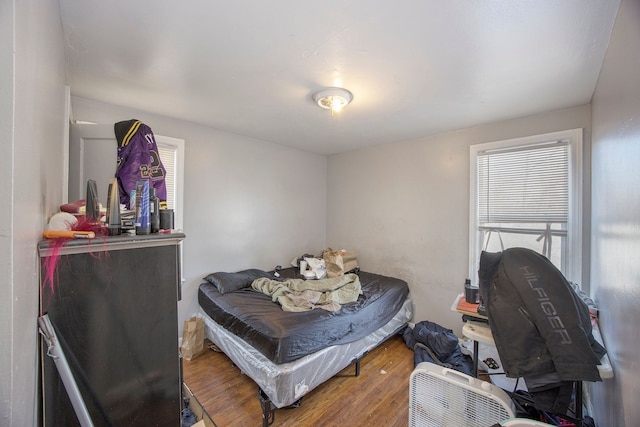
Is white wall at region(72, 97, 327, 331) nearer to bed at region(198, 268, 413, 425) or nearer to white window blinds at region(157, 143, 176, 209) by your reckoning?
white window blinds at region(157, 143, 176, 209)

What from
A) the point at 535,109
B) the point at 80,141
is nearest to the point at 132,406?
the point at 80,141

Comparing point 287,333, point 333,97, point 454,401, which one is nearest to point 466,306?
point 454,401

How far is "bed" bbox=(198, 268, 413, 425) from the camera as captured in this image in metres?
1.79

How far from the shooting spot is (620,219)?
118 cm

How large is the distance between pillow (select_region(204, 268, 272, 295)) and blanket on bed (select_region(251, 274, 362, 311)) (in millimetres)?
106

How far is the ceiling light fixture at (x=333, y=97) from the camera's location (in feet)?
6.45

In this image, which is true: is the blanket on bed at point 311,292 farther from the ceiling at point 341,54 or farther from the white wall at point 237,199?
the ceiling at point 341,54

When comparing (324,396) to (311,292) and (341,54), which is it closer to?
(311,292)

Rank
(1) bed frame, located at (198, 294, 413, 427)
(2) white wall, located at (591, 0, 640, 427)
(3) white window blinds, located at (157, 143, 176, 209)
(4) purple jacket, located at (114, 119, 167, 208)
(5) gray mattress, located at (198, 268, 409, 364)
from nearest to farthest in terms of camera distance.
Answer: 1. (2) white wall, located at (591, 0, 640, 427)
2. (4) purple jacket, located at (114, 119, 167, 208)
3. (1) bed frame, located at (198, 294, 413, 427)
4. (5) gray mattress, located at (198, 268, 409, 364)
5. (3) white window blinds, located at (157, 143, 176, 209)

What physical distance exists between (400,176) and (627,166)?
2355mm

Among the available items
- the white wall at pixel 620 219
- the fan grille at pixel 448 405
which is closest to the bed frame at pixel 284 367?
the fan grille at pixel 448 405

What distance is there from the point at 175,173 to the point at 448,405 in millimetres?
3032

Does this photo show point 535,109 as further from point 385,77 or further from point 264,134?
point 264,134

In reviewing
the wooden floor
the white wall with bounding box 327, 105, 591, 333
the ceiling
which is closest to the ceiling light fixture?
the ceiling
